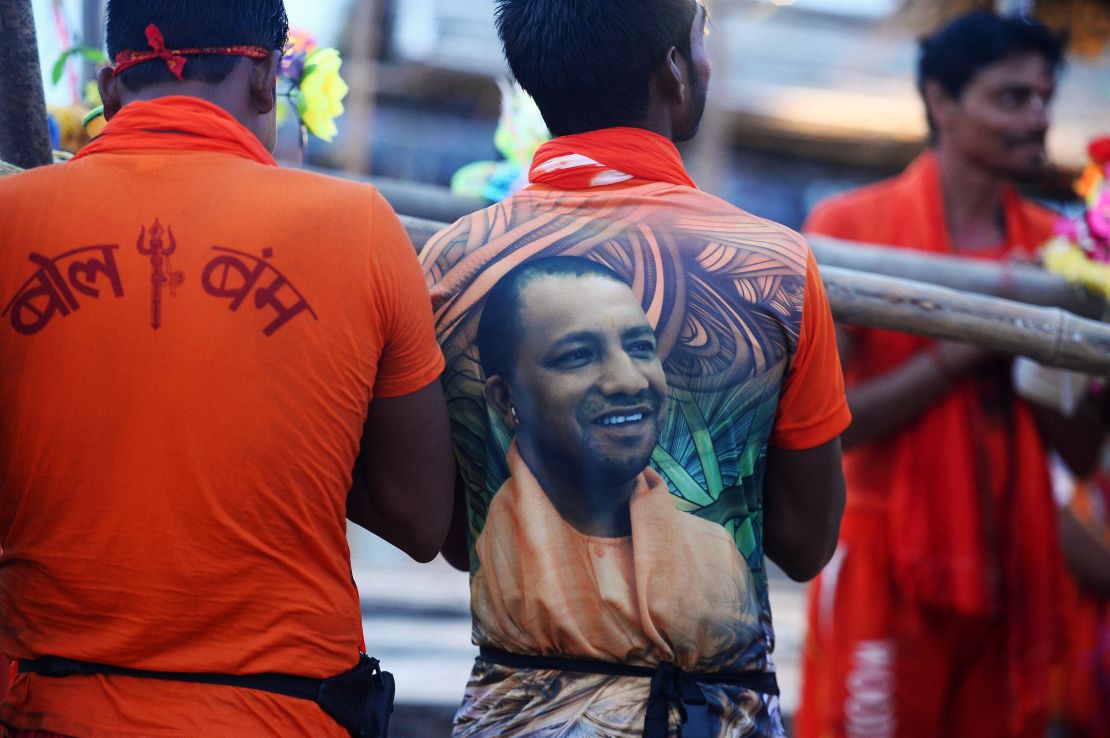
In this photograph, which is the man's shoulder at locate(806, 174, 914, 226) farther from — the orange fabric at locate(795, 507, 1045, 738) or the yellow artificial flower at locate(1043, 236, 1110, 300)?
the orange fabric at locate(795, 507, 1045, 738)

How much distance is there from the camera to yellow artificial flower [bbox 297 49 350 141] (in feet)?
8.13

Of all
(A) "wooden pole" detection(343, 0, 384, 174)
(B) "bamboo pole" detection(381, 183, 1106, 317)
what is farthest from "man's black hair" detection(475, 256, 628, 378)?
(A) "wooden pole" detection(343, 0, 384, 174)

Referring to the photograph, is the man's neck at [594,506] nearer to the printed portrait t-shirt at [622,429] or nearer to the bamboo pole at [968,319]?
the printed portrait t-shirt at [622,429]

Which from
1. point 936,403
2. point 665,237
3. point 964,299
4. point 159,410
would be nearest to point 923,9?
point 936,403

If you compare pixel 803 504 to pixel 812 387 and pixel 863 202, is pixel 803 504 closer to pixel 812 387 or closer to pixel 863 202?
pixel 812 387

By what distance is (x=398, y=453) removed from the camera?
73.8 inches

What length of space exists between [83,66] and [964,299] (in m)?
2.00

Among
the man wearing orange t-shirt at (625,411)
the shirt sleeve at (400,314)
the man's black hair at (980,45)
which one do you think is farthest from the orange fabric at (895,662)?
the shirt sleeve at (400,314)

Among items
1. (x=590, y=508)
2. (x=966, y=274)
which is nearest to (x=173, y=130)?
(x=590, y=508)

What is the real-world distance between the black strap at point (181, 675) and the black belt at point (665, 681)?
1.06 feet

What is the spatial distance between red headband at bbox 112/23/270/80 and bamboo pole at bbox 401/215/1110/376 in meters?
1.31

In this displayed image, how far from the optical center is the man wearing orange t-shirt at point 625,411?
189 centimetres

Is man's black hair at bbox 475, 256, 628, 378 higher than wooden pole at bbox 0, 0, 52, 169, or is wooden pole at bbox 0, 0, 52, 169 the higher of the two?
wooden pole at bbox 0, 0, 52, 169

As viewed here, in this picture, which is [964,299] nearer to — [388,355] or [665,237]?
[665,237]
